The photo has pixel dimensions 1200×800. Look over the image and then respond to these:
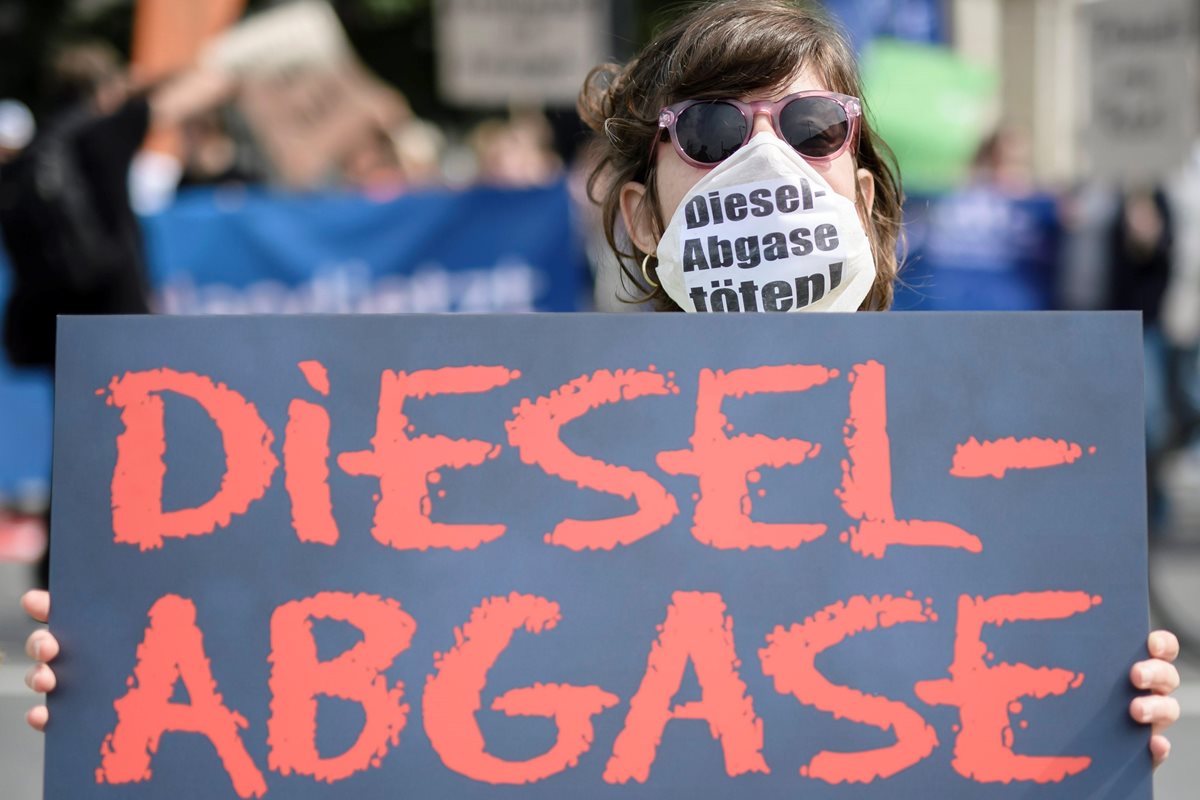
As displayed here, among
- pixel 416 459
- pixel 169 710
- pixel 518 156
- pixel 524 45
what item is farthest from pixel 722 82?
pixel 518 156

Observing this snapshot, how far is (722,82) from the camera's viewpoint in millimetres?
2016

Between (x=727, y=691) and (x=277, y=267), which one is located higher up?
(x=727, y=691)

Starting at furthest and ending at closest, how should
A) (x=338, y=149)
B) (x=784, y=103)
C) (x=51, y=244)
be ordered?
(x=338, y=149), (x=51, y=244), (x=784, y=103)

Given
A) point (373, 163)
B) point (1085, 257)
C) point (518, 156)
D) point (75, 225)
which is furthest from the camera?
point (373, 163)

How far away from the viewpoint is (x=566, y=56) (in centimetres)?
730

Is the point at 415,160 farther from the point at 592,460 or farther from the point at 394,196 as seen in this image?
the point at 592,460

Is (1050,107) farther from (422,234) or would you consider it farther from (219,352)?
(219,352)

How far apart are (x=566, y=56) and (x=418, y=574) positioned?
5831 mm

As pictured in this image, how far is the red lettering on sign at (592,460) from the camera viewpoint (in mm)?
1731

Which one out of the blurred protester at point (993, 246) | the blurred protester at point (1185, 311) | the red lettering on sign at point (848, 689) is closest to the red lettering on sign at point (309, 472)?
the red lettering on sign at point (848, 689)

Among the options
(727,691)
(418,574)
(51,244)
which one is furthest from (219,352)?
(51,244)

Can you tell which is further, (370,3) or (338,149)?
(370,3)

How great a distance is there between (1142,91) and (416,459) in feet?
21.5

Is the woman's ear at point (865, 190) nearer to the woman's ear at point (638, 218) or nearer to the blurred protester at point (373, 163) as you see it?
the woman's ear at point (638, 218)
